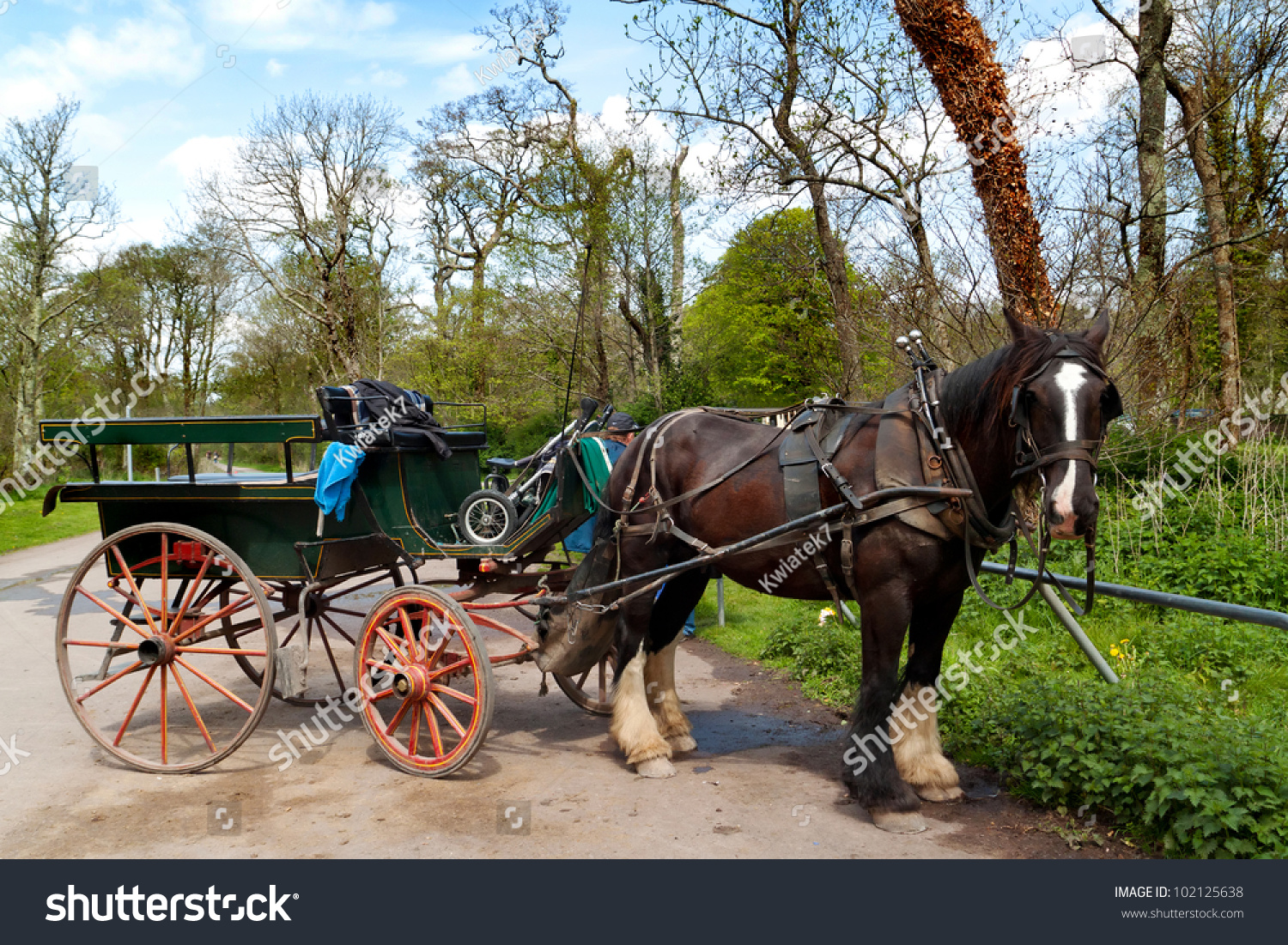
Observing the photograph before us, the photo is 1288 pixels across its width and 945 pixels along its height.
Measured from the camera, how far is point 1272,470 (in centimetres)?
738

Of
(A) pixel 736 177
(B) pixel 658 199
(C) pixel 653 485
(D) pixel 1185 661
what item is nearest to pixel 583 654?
(C) pixel 653 485

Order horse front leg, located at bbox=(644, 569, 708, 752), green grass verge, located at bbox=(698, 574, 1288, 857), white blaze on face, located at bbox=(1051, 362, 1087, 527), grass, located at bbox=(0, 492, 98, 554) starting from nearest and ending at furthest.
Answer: white blaze on face, located at bbox=(1051, 362, 1087, 527) < green grass verge, located at bbox=(698, 574, 1288, 857) < horse front leg, located at bbox=(644, 569, 708, 752) < grass, located at bbox=(0, 492, 98, 554)

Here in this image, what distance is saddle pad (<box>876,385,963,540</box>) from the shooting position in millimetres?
3736

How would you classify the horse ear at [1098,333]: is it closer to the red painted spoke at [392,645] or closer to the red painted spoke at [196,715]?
the red painted spoke at [392,645]

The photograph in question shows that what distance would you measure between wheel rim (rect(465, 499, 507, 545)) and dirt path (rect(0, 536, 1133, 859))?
126 cm

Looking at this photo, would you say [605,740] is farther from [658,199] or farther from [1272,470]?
[658,199]

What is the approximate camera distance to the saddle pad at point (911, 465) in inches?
147

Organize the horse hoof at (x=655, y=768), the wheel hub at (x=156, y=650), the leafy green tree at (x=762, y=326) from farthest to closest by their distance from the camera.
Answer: the leafy green tree at (x=762, y=326) → the wheel hub at (x=156, y=650) → the horse hoof at (x=655, y=768)

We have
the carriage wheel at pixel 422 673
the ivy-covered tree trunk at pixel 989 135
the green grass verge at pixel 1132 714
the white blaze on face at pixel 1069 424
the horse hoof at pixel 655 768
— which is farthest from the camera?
the ivy-covered tree trunk at pixel 989 135

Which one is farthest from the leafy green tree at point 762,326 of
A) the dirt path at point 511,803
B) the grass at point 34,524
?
the grass at point 34,524

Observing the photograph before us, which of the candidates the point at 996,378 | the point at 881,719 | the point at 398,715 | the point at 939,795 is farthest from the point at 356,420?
the point at 939,795

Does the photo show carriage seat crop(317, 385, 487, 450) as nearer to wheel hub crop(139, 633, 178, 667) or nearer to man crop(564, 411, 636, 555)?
wheel hub crop(139, 633, 178, 667)

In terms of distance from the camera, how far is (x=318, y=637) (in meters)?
8.21
